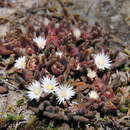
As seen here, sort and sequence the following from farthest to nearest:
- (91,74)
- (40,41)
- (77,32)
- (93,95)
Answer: (77,32), (40,41), (91,74), (93,95)

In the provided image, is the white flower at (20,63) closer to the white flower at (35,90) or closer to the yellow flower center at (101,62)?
the white flower at (35,90)

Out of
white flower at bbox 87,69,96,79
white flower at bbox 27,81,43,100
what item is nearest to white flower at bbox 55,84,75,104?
white flower at bbox 27,81,43,100

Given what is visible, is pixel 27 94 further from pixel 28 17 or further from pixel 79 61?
pixel 28 17

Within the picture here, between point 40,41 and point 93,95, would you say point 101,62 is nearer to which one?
point 93,95

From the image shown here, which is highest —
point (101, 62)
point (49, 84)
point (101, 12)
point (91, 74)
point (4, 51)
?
point (101, 12)

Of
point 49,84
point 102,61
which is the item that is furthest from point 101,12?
point 49,84

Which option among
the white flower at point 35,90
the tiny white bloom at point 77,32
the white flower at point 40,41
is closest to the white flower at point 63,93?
the white flower at point 35,90

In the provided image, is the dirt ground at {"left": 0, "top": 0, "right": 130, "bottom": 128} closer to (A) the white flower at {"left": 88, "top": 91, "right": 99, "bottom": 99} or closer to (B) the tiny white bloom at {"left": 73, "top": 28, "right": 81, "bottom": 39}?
(B) the tiny white bloom at {"left": 73, "top": 28, "right": 81, "bottom": 39}
